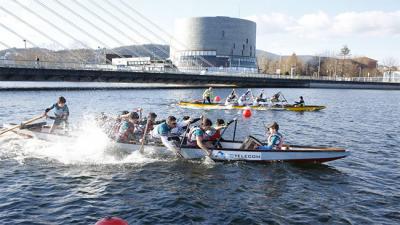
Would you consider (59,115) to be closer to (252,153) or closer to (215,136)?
(215,136)

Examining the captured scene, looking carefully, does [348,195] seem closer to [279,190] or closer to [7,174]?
[279,190]

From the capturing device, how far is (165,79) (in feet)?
297

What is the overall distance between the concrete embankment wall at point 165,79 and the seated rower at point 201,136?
55682 millimetres

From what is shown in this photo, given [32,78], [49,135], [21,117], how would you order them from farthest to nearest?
[32,78] < [21,117] < [49,135]

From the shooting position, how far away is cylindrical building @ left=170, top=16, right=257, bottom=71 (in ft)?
556

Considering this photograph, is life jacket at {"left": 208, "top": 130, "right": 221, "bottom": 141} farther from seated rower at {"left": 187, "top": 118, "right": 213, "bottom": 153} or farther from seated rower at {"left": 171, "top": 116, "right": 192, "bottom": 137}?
seated rower at {"left": 171, "top": 116, "right": 192, "bottom": 137}

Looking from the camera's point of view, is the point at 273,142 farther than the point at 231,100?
No

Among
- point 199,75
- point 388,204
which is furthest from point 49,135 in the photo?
point 199,75

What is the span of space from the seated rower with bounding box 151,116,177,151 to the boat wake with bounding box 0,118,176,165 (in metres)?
0.59

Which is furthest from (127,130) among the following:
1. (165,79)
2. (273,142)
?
(165,79)

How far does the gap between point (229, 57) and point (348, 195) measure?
159 meters

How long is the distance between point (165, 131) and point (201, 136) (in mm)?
1838

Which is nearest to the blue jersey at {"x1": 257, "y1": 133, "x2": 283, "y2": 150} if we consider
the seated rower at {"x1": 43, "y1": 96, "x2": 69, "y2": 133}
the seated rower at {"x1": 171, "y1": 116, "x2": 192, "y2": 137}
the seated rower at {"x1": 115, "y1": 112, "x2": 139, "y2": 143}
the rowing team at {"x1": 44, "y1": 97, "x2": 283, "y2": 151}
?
the rowing team at {"x1": 44, "y1": 97, "x2": 283, "y2": 151}

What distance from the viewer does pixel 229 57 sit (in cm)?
17125
